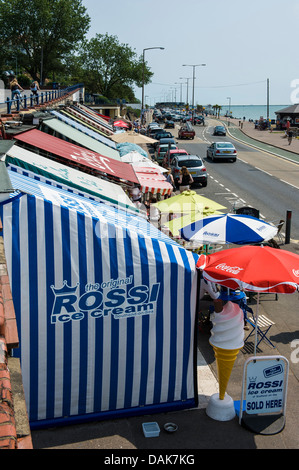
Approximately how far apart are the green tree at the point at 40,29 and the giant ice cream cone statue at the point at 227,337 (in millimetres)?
79254

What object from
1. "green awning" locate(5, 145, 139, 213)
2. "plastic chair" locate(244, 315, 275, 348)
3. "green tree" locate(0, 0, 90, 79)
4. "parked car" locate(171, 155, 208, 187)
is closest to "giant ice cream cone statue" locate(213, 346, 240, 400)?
"plastic chair" locate(244, 315, 275, 348)

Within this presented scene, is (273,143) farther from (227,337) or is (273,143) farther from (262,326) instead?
(227,337)

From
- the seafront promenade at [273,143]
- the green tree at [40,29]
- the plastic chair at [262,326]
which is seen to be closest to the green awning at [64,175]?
the plastic chair at [262,326]

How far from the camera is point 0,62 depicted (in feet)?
276

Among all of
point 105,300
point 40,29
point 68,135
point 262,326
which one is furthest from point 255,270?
point 40,29

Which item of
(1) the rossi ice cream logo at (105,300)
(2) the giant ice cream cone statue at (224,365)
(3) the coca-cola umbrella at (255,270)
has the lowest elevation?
(2) the giant ice cream cone statue at (224,365)

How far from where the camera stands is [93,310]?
23.7ft

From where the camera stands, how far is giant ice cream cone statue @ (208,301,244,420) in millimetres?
7590

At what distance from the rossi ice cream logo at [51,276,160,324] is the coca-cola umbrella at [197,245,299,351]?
37.8 inches

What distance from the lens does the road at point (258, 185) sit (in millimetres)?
22698

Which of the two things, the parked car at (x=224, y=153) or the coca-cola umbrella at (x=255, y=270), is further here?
the parked car at (x=224, y=153)

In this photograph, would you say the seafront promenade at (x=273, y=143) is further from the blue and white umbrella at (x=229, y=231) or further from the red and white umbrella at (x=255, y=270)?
the red and white umbrella at (x=255, y=270)

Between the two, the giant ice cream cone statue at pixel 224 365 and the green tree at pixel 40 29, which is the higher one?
the green tree at pixel 40 29

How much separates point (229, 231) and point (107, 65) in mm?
95325
